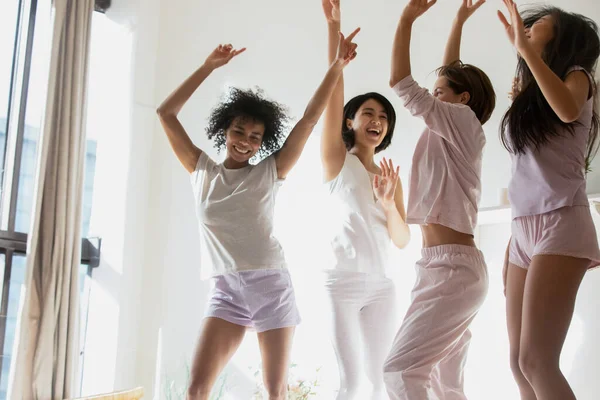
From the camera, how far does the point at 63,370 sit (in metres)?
3.59

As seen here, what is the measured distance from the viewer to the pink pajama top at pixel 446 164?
2043mm

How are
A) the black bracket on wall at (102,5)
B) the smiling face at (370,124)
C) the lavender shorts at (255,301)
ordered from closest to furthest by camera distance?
the lavender shorts at (255,301), the smiling face at (370,124), the black bracket on wall at (102,5)

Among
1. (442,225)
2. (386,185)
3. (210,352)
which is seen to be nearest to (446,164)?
(442,225)

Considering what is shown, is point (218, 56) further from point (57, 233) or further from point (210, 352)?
point (57, 233)

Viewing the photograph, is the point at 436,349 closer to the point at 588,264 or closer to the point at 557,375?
the point at 557,375

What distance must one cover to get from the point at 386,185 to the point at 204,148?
1818 millimetres

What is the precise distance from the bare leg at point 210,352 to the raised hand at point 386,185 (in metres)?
0.75

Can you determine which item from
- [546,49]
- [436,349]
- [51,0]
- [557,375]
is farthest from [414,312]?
[51,0]

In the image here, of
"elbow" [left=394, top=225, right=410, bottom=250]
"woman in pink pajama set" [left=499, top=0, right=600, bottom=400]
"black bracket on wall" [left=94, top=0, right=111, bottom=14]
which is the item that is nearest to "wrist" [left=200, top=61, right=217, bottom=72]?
"elbow" [left=394, top=225, right=410, bottom=250]

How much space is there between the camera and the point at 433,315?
192 cm

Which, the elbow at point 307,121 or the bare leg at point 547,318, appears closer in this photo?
the bare leg at point 547,318

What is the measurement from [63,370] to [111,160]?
49.9 inches

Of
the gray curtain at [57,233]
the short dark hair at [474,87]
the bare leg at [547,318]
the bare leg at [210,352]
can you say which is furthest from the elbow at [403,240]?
the gray curtain at [57,233]

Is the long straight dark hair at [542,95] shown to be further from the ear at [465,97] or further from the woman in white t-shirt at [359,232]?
the woman in white t-shirt at [359,232]
